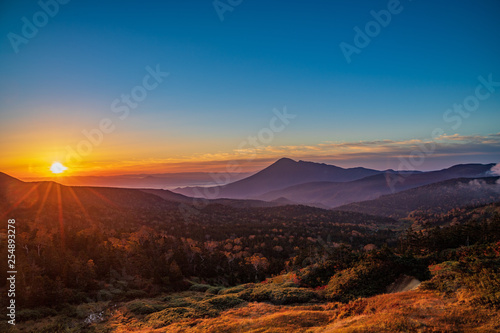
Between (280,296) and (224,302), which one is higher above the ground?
(280,296)

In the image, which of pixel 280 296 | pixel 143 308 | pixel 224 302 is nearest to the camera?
pixel 280 296

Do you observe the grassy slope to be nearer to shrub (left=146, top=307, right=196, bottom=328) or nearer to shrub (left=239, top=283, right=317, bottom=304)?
shrub (left=146, top=307, right=196, bottom=328)

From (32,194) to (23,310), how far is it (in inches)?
4667

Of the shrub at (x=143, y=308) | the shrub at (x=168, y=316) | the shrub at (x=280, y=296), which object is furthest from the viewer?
the shrub at (x=143, y=308)

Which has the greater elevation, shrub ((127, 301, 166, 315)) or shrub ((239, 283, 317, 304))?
shrub ((239, 283, 317, 304))

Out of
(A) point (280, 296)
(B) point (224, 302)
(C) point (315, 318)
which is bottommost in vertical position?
(B) point (224, 302)

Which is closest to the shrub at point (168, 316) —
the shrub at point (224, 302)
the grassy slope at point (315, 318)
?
the grassy slope at point (315, 318)

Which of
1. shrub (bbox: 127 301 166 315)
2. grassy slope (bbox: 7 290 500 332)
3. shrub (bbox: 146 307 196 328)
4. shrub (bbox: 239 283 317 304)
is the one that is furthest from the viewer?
shrub (bbox: 127 301 166 315)

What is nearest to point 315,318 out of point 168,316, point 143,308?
point 168,316

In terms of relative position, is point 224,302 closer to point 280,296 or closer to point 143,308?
point 280,296

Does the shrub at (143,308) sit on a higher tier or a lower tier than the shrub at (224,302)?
lower

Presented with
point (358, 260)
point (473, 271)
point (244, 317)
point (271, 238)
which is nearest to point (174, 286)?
point (244, 317)

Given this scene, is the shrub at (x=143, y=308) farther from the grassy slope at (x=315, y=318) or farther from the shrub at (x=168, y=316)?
the shrub at (x=168, y=316)

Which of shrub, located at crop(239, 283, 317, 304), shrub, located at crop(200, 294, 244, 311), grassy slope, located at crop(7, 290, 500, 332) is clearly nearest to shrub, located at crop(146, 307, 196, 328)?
grassy slope, located at crop(7, 290, 500, 332)
